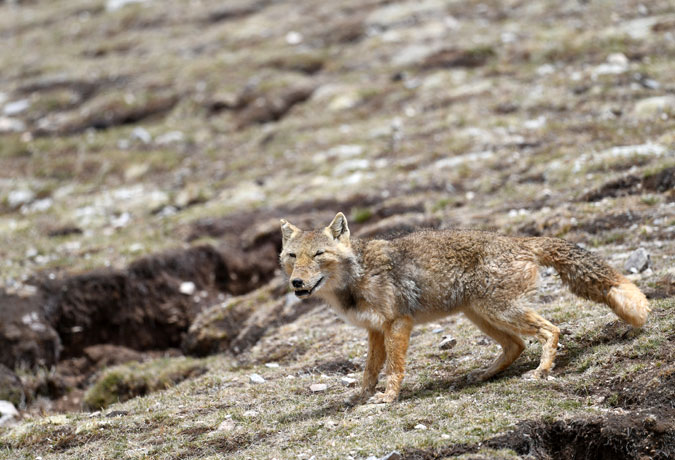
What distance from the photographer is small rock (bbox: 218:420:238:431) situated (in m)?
9.18

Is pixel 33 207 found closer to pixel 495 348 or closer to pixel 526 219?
pixel 526 219

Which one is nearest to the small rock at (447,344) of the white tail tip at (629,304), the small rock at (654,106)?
the white tail tip at (629,304)

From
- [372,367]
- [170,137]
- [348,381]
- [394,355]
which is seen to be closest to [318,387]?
[348,381]

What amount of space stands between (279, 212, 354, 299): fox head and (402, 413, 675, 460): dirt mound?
265 cm

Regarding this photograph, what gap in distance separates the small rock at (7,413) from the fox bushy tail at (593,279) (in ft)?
33.1

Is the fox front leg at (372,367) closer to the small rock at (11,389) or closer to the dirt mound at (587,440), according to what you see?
the dirt mound at (587,440)

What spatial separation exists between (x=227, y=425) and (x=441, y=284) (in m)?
3.46

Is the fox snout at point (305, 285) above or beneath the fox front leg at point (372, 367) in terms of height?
above

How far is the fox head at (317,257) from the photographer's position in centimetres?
891

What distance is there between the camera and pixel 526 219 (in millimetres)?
14875

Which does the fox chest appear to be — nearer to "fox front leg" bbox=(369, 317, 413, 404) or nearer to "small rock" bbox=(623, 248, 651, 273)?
"fox front leg" bbox=(369, 317, 413, 404)

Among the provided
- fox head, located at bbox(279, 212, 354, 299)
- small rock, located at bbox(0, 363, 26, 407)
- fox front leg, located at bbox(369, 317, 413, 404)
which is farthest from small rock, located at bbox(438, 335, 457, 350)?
small rock, located at bbox(0, 363, 26, 407)

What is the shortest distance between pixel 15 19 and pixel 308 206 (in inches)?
1362

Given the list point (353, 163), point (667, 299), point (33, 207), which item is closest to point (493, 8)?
point (353, 163)
